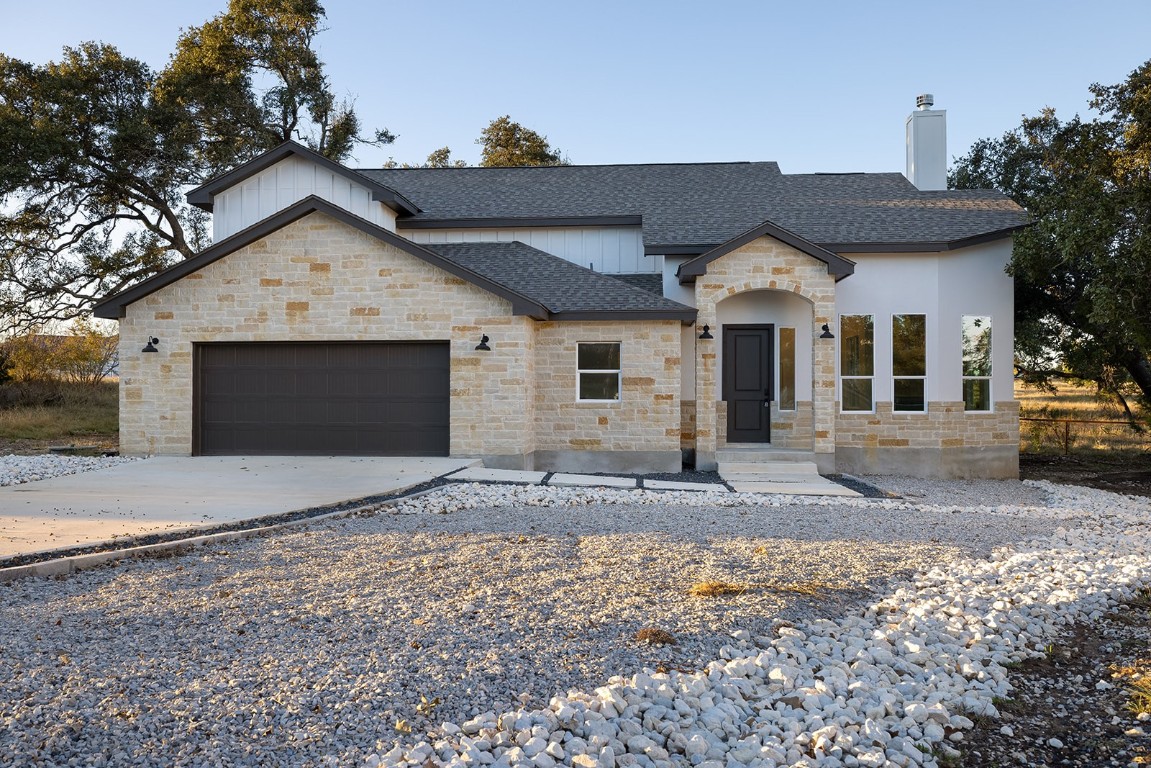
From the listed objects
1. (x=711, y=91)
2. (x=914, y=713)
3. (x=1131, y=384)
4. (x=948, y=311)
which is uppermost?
(x=711, y=91)

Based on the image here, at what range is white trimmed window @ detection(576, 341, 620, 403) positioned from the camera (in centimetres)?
1441

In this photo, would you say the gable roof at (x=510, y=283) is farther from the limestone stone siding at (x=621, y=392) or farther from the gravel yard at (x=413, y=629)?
the gravel yard at (x=413, y=629)

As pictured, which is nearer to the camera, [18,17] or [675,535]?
[675,535]

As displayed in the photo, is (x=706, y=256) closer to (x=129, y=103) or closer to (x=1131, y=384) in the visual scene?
(x=1131, y=384)

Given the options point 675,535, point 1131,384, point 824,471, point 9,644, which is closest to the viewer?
point 9,644

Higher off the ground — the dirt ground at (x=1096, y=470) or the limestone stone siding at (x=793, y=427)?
the limestone stone siding at (x=793, y=427)

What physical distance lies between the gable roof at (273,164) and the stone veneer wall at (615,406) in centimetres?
440

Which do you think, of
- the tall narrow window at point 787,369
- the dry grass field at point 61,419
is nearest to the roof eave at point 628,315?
the tall narrow window at point 787,369

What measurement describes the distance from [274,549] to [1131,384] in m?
20.6

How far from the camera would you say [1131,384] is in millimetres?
19438

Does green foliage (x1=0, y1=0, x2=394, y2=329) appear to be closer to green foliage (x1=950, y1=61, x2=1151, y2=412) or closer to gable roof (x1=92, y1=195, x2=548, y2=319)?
gable roof (x1=92, y1=195, x2=548, y2=319)

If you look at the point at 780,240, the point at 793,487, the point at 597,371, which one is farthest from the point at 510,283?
the point at 793,487

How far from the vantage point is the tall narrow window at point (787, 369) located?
15.3 metres

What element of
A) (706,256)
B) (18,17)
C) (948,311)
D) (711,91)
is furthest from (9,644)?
(711,91)
